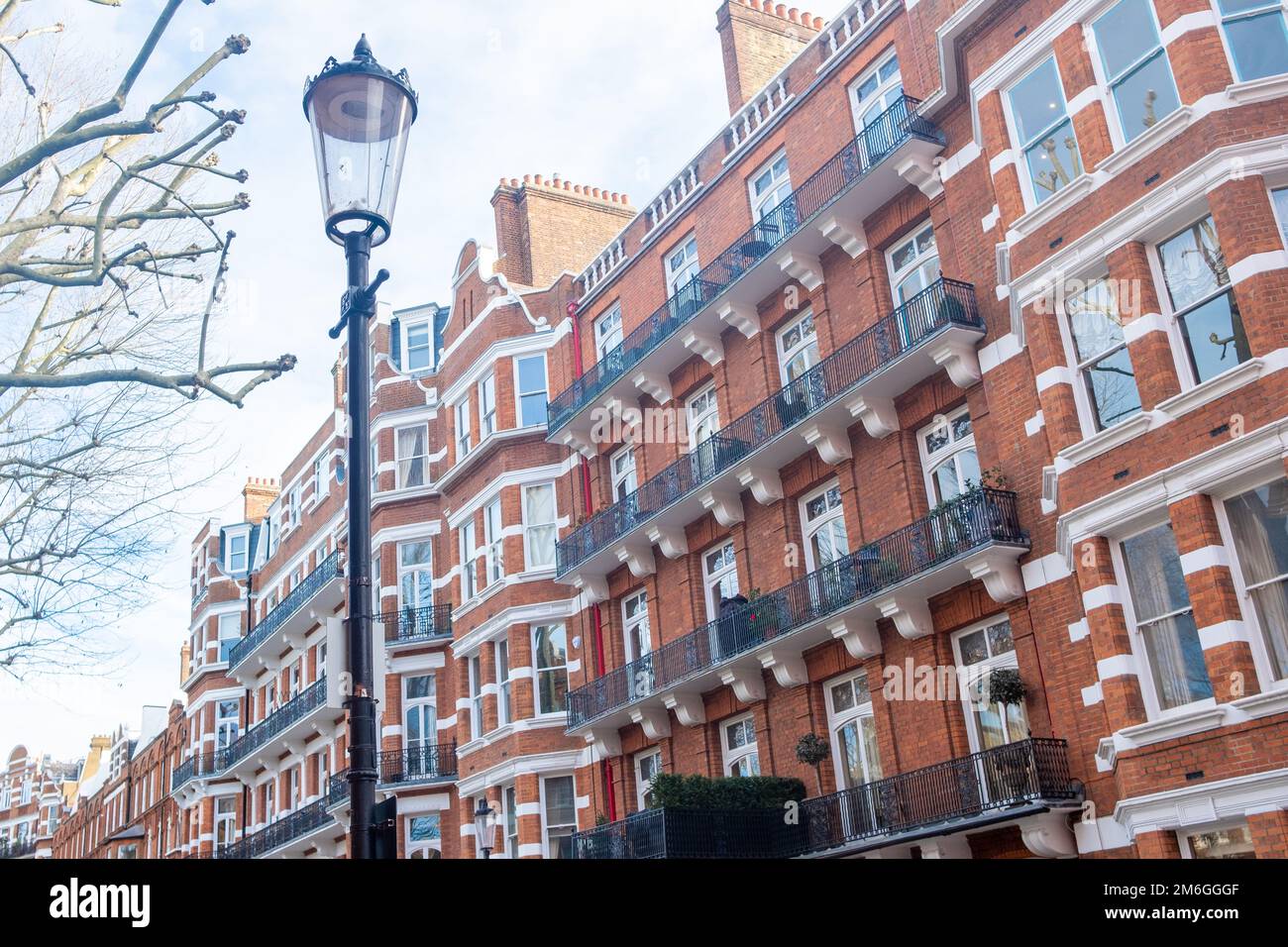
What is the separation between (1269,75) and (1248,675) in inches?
291

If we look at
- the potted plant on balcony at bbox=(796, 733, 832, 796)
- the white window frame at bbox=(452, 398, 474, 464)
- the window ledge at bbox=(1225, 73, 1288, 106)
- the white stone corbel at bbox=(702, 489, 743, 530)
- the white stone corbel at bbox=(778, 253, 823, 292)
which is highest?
the white window frame at bbox=(452, 398, 474, 464)

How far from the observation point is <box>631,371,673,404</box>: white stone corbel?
28.1m

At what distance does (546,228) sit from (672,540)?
13.7 metres

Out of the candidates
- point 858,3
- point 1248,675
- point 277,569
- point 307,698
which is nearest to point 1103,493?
point 1248,675

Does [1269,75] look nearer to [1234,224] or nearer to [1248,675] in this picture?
[1234,224]

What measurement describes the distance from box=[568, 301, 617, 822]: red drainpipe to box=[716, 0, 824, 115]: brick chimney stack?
6.78 metres

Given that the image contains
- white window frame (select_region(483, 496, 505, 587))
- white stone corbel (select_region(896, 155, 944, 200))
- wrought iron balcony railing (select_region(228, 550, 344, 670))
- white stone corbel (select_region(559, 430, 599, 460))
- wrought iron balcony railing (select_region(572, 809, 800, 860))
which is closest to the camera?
wrought iron balcony railing (select_region(572, 809, 800, 860))

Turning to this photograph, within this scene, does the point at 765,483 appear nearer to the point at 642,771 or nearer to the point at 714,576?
the point at 714,576

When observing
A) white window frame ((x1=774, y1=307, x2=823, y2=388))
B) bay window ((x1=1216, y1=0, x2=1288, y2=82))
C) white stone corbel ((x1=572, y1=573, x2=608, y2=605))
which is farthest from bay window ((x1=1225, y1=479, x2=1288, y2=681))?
white stone corbel ((x1=572, y1=573, x2=608, y2=605))

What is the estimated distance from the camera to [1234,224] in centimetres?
1447

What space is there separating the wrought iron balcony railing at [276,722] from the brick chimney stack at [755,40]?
21.2 meters

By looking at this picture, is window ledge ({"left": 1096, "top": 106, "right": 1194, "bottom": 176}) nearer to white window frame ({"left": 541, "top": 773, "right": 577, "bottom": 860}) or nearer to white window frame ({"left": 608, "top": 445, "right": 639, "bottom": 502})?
white window frame ({"left": 608, "top": 445, "right": 639, "bottom": 502})

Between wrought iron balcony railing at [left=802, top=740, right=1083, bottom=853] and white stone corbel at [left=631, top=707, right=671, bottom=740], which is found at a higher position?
white stone corbel at [left=631, top=707, right=671, bottom=740]

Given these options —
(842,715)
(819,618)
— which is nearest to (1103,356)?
(819,618)
